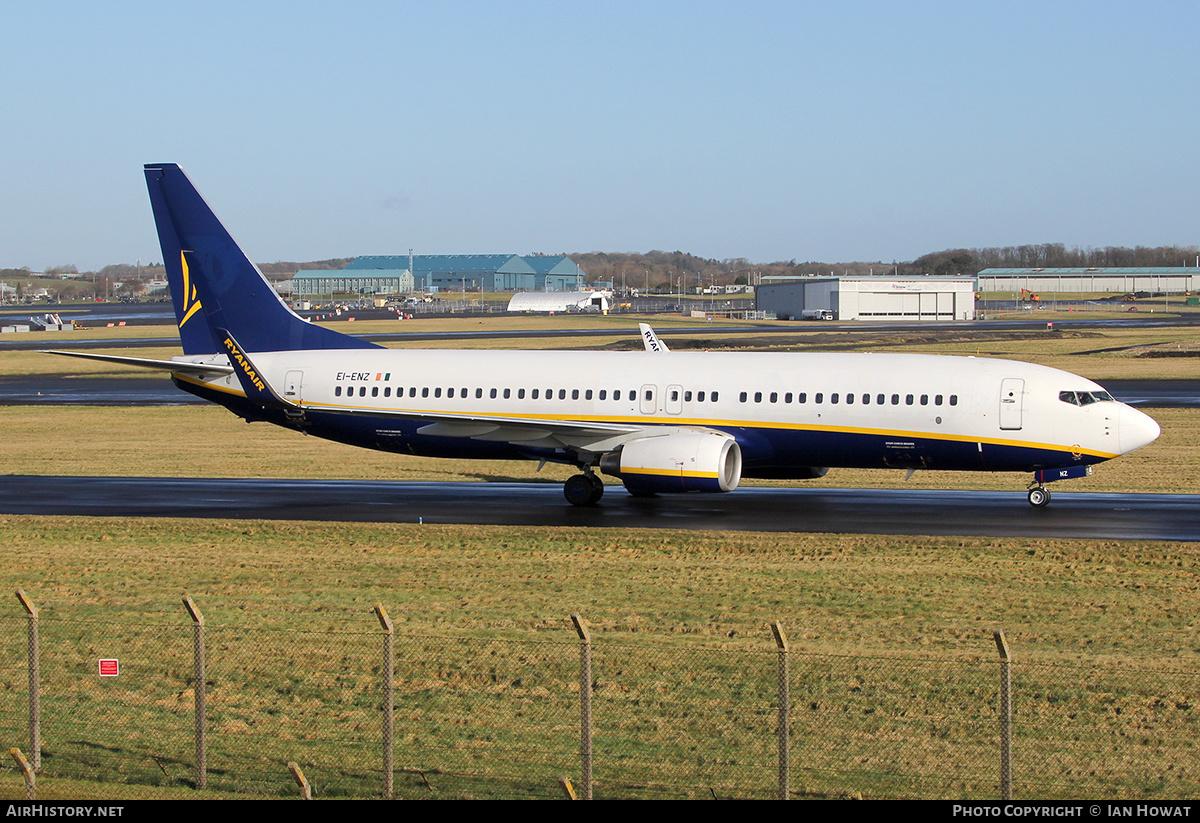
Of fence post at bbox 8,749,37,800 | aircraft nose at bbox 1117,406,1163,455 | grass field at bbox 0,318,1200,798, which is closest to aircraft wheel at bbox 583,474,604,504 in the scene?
grass field at bbox 0,318,1200,798

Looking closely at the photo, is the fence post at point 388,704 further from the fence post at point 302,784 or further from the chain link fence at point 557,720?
the fence post at point 302,784

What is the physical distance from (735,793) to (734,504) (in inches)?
828

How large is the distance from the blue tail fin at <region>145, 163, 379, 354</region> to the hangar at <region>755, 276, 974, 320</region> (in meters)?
119

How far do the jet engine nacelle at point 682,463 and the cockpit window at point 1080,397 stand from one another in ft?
26.8

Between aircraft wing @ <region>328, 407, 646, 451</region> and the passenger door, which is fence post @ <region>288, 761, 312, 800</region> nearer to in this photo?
aircraft wing @ <region>328, 407, 646, 451</region>

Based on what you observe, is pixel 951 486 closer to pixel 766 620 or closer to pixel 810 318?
pixel 766 620

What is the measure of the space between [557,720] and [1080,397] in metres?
20.2

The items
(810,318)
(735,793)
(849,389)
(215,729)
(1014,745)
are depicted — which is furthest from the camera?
(810,318)

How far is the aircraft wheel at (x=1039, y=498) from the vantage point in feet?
107

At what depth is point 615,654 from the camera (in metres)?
18.8

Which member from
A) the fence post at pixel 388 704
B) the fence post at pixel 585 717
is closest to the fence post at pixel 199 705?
the fence post at pixel 388 704

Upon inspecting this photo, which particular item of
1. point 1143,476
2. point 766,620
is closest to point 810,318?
point 1143,476

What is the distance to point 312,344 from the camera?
126ft

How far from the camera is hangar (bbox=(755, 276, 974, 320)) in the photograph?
15200 cm
